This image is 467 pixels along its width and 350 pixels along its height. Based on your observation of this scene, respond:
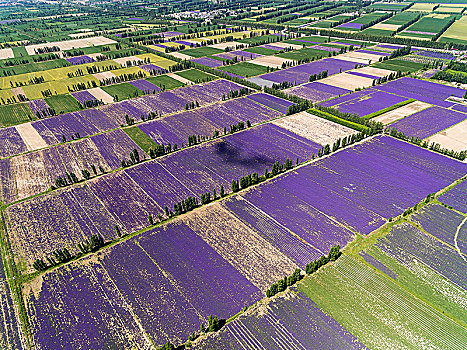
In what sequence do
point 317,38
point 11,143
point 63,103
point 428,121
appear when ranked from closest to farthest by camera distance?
point 11,143
point 428,121
point 63,103
point 317,38

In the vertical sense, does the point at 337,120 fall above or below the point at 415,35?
below

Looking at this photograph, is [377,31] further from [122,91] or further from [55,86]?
[55,86]

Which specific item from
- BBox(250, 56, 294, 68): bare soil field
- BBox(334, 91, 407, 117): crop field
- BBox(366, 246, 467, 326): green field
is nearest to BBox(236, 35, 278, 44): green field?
BBox(250, 56, 294, 68): bare soil field

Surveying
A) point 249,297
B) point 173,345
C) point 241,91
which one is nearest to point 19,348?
point 173,345

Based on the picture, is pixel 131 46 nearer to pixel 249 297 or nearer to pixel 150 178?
pixel 150 178

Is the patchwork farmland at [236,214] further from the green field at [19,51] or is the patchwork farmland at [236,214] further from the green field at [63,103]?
the green field at [19,51]

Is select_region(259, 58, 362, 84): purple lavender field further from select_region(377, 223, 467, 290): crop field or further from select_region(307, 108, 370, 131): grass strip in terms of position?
select_region(377, 223, 467, 290): crop field

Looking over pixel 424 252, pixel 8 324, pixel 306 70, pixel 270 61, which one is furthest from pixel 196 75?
pixel 8 324
